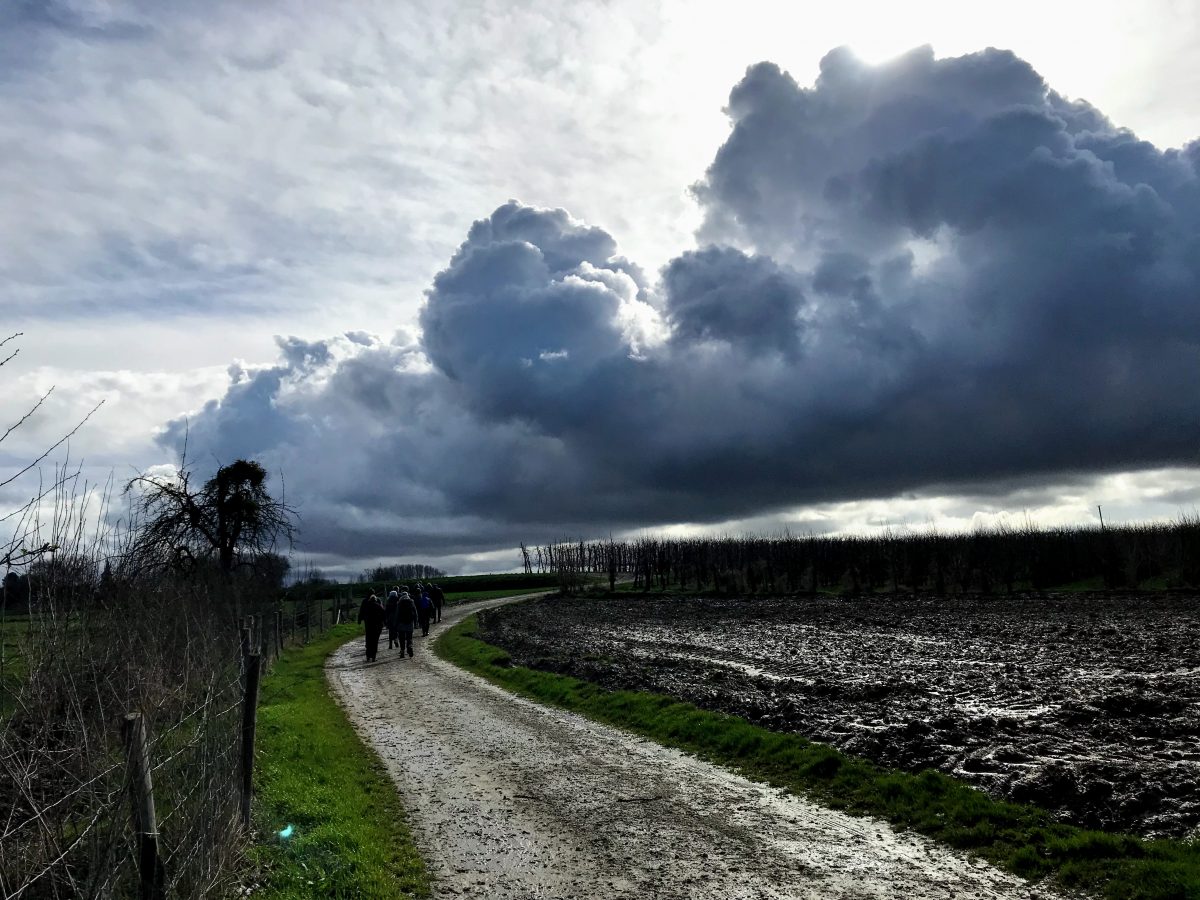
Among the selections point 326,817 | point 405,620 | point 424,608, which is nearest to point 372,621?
point 405,620

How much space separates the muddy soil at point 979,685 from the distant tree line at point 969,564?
21074 mm

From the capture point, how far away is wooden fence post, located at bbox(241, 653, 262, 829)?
34.2ft

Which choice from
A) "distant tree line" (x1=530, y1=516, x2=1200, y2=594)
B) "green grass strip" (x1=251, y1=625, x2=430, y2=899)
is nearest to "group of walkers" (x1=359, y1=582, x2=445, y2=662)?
"green grass strip" (x1=251, y1=625, x2=430, y2=899)

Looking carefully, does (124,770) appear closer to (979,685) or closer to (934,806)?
(934,806)

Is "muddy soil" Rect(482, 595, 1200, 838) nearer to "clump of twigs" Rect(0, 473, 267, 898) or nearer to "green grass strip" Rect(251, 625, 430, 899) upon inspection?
"green grass strip" Rect(251, 625, 430, 899)

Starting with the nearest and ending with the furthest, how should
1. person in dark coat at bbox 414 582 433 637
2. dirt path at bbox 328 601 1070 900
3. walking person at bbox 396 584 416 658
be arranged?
dirt path at bbox 328 601 1070 900 → walking person at bbox 396 584 416 658 → person in dark coat at bbox 414 582 433 637

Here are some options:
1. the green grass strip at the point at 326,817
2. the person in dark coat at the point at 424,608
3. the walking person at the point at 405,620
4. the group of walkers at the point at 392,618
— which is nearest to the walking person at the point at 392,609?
the group of walkers at the point at 392,618

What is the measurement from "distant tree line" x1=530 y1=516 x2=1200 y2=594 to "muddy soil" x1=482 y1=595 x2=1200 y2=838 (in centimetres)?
2107

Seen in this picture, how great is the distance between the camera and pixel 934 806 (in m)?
10.8

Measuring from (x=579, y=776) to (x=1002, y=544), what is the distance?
75648mm

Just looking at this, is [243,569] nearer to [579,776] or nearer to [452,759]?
[452,759]

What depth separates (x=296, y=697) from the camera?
73.4 feet

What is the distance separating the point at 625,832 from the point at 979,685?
12.2 m

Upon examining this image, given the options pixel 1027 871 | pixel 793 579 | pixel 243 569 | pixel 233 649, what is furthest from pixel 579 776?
pixel 793 579
